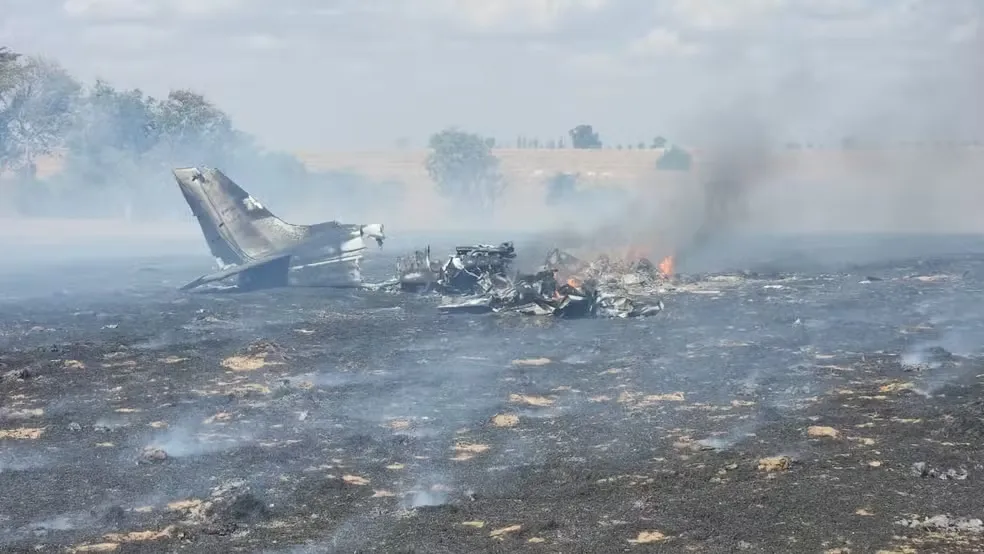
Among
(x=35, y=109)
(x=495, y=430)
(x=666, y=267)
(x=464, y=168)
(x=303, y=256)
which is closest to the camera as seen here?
(x=495, y=430)

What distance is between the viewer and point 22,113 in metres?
77.4

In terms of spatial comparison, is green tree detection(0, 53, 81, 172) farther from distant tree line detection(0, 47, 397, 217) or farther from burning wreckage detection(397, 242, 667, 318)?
burning wreckage detection(397, 242, 667, 318)

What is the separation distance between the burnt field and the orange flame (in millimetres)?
6999

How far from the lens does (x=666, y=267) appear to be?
Result: 38.2 metres

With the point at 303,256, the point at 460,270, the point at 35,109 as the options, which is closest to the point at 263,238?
the point at 303,256

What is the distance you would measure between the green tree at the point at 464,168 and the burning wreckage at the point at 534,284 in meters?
71.9

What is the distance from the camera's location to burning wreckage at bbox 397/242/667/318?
92.5ft

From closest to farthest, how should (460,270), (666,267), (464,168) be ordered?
(460,270) → (666,267) → (464,168)

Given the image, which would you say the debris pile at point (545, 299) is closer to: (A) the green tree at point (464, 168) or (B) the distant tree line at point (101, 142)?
(B) the distant tree line at point (101, 142)

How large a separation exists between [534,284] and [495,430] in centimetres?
1287

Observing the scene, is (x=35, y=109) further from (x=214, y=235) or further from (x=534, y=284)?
(x=534, y=284)

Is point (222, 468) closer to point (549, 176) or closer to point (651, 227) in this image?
point (651, 227)

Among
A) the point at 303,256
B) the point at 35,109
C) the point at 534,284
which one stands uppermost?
the point at 35,109

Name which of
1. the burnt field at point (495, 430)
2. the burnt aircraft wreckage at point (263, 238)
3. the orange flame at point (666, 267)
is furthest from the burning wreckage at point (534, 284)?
the burnt aircraft wreckage at point (263, 238)
